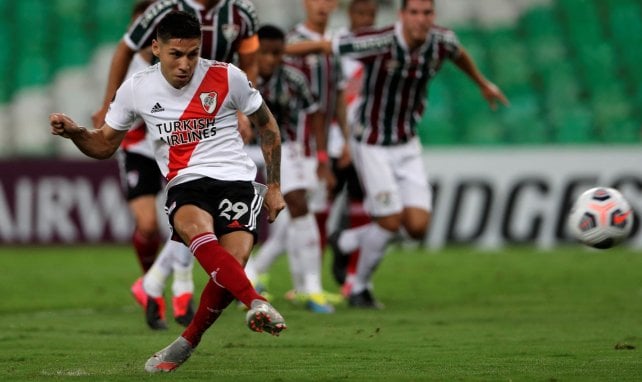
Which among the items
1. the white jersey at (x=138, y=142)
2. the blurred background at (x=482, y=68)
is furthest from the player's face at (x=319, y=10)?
the blurred background at (x=482, y=68)

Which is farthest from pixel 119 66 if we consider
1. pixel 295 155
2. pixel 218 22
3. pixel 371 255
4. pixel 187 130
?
pixel 371 255

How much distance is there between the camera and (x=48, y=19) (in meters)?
22.1

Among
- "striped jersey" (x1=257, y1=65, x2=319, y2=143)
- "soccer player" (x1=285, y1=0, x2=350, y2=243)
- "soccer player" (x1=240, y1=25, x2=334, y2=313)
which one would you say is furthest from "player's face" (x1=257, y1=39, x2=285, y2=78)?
"soccer player" (x1=285, y1=0, x2=350, y2=243)

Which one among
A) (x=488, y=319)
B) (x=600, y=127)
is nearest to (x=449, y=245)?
(x=600, y=127)

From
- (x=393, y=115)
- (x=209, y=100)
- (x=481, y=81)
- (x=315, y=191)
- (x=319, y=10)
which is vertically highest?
(x=319, y=10)

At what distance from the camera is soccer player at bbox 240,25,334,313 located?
984 cm

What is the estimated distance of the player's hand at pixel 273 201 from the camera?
623cm

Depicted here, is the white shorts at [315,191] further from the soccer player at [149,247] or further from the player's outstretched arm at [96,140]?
the player's outstretched arm at [96,140]

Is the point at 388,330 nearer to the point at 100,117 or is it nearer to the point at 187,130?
the point at 100,117

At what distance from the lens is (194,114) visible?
6.27 metres

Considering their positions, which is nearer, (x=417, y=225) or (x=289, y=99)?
(x=417, y=225)

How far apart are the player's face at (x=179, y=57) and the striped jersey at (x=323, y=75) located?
15.0 ft

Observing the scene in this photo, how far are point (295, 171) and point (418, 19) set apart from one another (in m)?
1.56

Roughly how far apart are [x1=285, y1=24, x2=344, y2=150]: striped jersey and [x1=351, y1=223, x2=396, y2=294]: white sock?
3.83 ft
